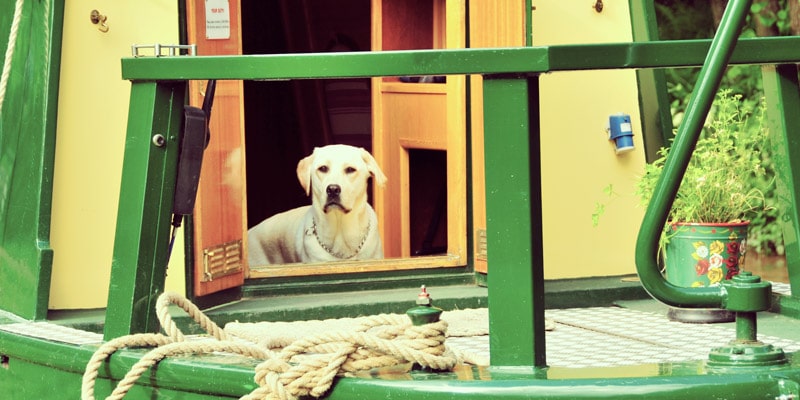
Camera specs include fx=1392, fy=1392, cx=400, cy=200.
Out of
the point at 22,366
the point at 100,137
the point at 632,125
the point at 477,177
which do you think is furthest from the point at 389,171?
the point at 22,366

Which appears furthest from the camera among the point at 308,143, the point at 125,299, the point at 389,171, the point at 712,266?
the point at 308,143

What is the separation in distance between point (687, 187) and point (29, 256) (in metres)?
2.25

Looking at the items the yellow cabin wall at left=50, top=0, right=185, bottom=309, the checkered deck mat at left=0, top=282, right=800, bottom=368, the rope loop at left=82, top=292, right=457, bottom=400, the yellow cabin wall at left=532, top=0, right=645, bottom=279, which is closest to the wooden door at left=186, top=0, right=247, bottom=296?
the yellow cabin wall at left=50, top=0, right=185, bottom=309

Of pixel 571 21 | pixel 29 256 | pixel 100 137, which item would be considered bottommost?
pixel 29 256

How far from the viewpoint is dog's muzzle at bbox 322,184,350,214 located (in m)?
5.73

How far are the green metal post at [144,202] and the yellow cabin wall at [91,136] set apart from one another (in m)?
1.54

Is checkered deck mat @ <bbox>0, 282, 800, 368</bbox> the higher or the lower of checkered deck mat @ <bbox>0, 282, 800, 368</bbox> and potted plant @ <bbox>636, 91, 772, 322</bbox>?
the lower

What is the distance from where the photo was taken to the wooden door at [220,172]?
16.2ft

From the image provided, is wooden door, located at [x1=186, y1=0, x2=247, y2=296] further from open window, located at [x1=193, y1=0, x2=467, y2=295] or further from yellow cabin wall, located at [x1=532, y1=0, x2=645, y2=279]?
yellow cabin wall, located at [x1=532, y1=0, x2=645, y2=279]

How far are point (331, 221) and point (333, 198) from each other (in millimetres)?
97

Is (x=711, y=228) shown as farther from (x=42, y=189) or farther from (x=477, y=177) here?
(x=42, y=189)

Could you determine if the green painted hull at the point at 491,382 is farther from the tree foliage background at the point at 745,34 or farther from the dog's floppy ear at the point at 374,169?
the tree foliage background at the point at 745,34

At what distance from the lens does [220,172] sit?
509 cm

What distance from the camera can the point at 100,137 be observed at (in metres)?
4.82
